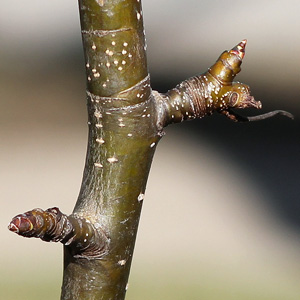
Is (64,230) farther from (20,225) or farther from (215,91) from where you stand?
(215,91)

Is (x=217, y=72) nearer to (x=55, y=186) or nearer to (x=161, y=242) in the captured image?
(x=161, y=242)

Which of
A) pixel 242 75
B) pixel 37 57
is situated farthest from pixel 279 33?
pixel 37 57

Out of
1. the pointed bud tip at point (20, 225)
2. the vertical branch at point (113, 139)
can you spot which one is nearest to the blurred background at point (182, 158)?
the vertical branch at point (113, 139)

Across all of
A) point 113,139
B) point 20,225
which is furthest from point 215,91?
point 20,225

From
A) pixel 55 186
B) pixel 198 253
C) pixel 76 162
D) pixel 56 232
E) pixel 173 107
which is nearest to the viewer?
pixel 56 232

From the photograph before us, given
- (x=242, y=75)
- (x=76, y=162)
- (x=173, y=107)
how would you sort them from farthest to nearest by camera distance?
1. (x=242, y=75)
2. (x=76, y=162)
3. (x=173, y=107)
